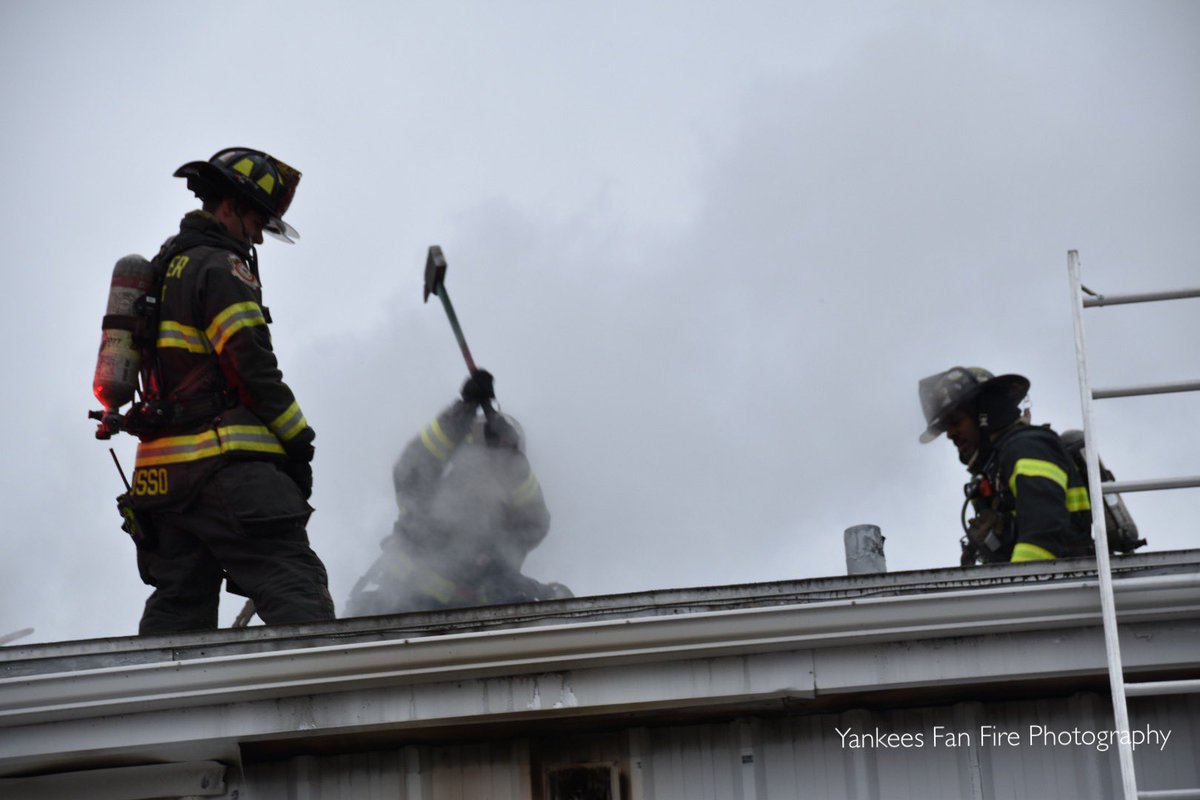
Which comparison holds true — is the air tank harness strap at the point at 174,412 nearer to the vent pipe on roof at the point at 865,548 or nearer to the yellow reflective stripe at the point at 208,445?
the yellow reflective stripe at the point at 208,445

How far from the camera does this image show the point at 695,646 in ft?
15.3

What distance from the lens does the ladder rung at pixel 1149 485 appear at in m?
4.45

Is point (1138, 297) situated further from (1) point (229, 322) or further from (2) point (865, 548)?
Result: (1) point (229, 322)

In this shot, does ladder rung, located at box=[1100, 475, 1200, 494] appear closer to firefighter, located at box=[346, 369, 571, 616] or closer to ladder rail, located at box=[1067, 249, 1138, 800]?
ladder rail, located at box=[1067, 249, 1138, 800]

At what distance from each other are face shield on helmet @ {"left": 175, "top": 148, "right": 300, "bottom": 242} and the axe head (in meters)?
1.61

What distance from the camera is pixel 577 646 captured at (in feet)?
15.3

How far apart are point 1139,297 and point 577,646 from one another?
1899 mm

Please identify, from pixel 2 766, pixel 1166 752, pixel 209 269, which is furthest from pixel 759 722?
pixel 209 269

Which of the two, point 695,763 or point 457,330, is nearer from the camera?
point 695,763

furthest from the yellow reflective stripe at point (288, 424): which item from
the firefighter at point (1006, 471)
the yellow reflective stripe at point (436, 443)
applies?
the firefighter at point (1006, 471)

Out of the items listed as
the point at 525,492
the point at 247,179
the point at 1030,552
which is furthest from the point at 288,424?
the point at 1030,552

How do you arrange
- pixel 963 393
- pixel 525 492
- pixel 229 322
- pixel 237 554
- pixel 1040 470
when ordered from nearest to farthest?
pixel 237 554 → pixel 229 322 → pixel 1040 470 → pixel 963 393 → pixel 525 492

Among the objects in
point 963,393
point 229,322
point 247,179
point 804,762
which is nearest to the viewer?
point 804,762

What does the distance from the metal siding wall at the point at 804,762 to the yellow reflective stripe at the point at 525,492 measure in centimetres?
338
